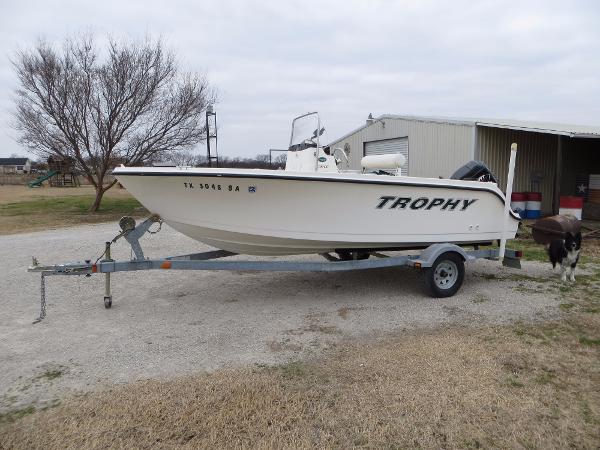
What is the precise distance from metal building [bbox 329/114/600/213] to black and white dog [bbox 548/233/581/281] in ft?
16.6

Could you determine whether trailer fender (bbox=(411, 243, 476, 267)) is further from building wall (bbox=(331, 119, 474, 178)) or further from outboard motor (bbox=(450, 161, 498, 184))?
building wall (bbox=(331, 119, 474, 178))

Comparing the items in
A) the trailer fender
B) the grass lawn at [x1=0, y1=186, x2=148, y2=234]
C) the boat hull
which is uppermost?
the boat hull

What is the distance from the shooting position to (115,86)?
1590 cm

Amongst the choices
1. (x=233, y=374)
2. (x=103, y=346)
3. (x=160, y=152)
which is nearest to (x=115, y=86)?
(x=160, y=152)

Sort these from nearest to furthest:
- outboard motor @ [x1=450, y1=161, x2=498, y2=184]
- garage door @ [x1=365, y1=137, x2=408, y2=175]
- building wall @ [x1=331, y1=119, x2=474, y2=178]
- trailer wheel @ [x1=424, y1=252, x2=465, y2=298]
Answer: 1. trailer wheel @ [x1=424, y1=252, x2=465, y2=298]
2. outboard motor @ [x1=450, y1=161, x2=498, y2=184]
3. building wall @ [x1=331, y1=119, x2=474, y2=178]
4. garage door @ [x1=365, y1=137, x2=408, y2=175]

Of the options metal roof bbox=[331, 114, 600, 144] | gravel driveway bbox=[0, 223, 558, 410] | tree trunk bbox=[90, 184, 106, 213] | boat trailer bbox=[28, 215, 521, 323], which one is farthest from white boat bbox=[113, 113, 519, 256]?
tree trunk bbox=[90, 184, 106, 213]

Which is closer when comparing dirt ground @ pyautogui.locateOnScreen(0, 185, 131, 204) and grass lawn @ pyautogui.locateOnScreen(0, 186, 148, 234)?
grass lawn @ pyautogui.locateOnScreen(0, 186, 148, 234)

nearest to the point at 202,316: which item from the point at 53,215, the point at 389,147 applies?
the point at 389,147

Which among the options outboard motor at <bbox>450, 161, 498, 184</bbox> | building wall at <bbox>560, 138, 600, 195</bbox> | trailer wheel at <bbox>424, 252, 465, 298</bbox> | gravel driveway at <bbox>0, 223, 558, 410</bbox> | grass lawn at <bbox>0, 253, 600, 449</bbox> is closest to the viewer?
grass lawn at <bbox>0, 253, 600, 449</bbox>

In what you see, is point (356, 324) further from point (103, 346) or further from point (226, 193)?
point (103, 346)

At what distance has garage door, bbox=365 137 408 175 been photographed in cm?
1491

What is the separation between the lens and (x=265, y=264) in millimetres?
4688

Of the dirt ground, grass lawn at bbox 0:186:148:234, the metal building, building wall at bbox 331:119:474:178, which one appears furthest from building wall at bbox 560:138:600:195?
the dirt ground

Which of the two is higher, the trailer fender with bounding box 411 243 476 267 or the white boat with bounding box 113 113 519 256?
the white boat with bounding box 113 113 519 256
